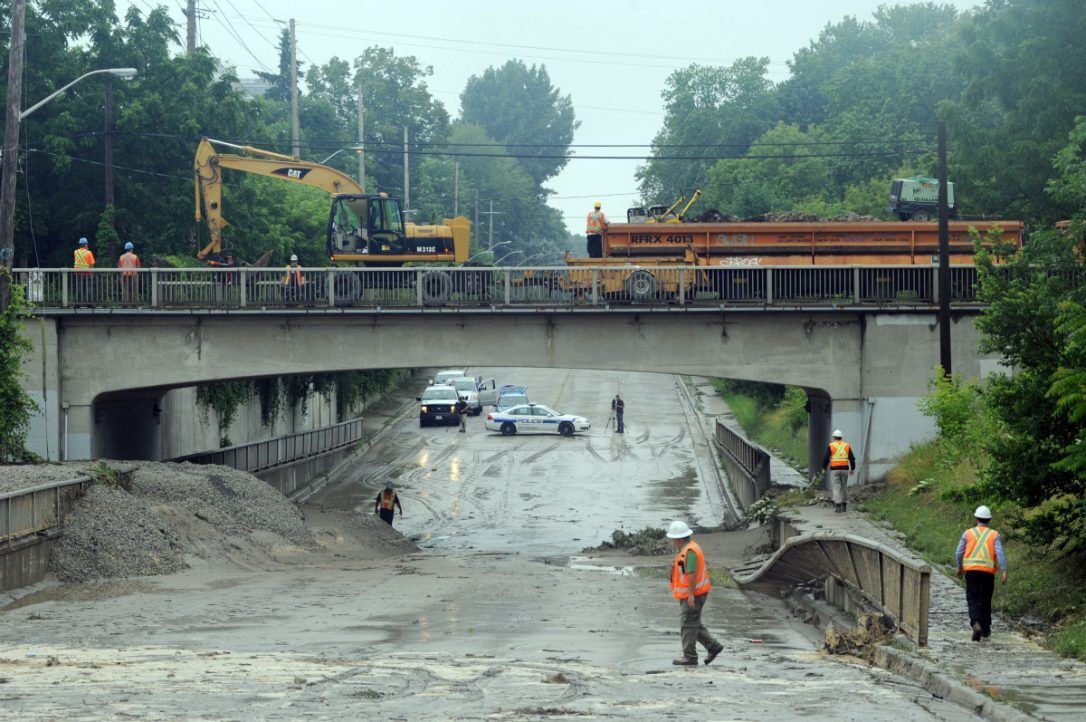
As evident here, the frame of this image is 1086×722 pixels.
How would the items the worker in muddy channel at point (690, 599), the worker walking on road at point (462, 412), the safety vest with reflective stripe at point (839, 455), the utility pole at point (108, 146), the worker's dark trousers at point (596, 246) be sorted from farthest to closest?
the worker walking on road at point (462, 412) < the utility pole at point (108, 146) < the worker's dark trousers at point (596, 246) < the safety vest with reflective stripe at point (839, 455) < the worker in muddy channel at point (690, 599)

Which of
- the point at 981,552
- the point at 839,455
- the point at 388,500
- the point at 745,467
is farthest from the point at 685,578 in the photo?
the point at 745,467

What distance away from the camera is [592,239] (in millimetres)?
42125

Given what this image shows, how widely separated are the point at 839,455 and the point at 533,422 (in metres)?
35.0

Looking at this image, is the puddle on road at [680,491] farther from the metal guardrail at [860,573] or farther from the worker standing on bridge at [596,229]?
the metal guardrail at [860,573]

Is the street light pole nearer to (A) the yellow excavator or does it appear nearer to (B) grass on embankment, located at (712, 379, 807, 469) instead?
(A) the yellow excavator

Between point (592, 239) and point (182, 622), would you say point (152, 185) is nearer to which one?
point (592, 239)

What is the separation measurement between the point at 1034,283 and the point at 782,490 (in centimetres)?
2062

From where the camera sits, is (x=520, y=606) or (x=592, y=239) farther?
(x=592, y=239)

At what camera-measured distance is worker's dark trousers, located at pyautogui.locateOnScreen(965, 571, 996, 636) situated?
17234mm

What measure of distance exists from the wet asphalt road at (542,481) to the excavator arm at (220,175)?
385 inches

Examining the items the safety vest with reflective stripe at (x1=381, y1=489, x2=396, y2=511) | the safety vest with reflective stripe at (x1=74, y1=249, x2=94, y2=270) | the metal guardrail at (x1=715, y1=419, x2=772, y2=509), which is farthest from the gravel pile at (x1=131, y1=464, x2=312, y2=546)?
the metal guardrail at (x1=715, y1=419, x2=772, y2=509)

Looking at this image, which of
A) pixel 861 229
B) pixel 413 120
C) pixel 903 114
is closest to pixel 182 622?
pixel 861 229

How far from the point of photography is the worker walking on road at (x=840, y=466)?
31.9 m

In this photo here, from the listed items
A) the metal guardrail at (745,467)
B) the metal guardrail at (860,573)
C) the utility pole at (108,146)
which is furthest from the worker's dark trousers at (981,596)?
the utility pole at (108,146)
